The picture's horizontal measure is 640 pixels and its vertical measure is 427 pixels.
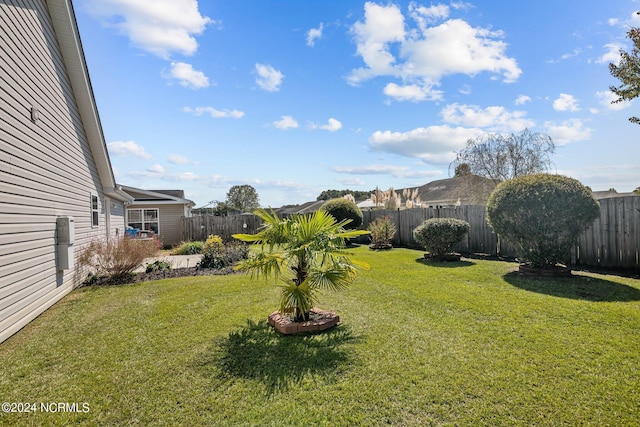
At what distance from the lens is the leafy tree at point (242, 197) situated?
4510cm

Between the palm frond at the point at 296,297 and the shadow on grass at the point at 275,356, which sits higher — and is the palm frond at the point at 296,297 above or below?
above

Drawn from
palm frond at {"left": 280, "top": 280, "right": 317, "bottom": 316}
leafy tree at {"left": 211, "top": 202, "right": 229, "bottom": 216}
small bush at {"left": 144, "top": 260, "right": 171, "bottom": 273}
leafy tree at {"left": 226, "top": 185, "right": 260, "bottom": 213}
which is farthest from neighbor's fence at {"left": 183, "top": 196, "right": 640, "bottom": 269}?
leafy tree at {"left": 226, "top": 185, "right": 260, "bottom": 213}

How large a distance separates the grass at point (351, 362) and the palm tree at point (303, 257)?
517 millimetres

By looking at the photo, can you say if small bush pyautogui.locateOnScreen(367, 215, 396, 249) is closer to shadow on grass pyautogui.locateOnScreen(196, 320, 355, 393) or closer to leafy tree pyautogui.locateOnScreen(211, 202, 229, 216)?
shadow on grass pyautogui.locateOnScreen(196, 320, 355, 393)

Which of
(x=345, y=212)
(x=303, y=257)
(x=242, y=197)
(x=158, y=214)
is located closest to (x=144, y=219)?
(x=158, y=214)

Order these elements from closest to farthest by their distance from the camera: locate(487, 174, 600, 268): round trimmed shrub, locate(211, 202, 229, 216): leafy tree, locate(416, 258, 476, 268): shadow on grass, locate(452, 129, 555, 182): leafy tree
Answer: locate(487, 174, 600, 268): round trimmed shrub < locate(416, 258, 476, 268): shadow on grass < locate(452, 129, 555, 182): leafy tree < locate(211, 202, 229, 216): leafy tree

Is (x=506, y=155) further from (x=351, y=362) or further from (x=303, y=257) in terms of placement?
(x=351, y=362)

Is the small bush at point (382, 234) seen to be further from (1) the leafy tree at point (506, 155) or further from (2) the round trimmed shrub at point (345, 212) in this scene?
(1) the leafy tree at point (506, 155)

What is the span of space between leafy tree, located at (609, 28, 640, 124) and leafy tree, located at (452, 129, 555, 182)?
32.7 ft

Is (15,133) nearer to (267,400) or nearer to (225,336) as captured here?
(225,336)

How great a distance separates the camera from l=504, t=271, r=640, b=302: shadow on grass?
16.8 ft

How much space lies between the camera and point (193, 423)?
232 cm

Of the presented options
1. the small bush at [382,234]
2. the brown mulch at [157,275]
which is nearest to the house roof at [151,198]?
the brown mulch at [157,275]

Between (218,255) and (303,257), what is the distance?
20.8 ft
